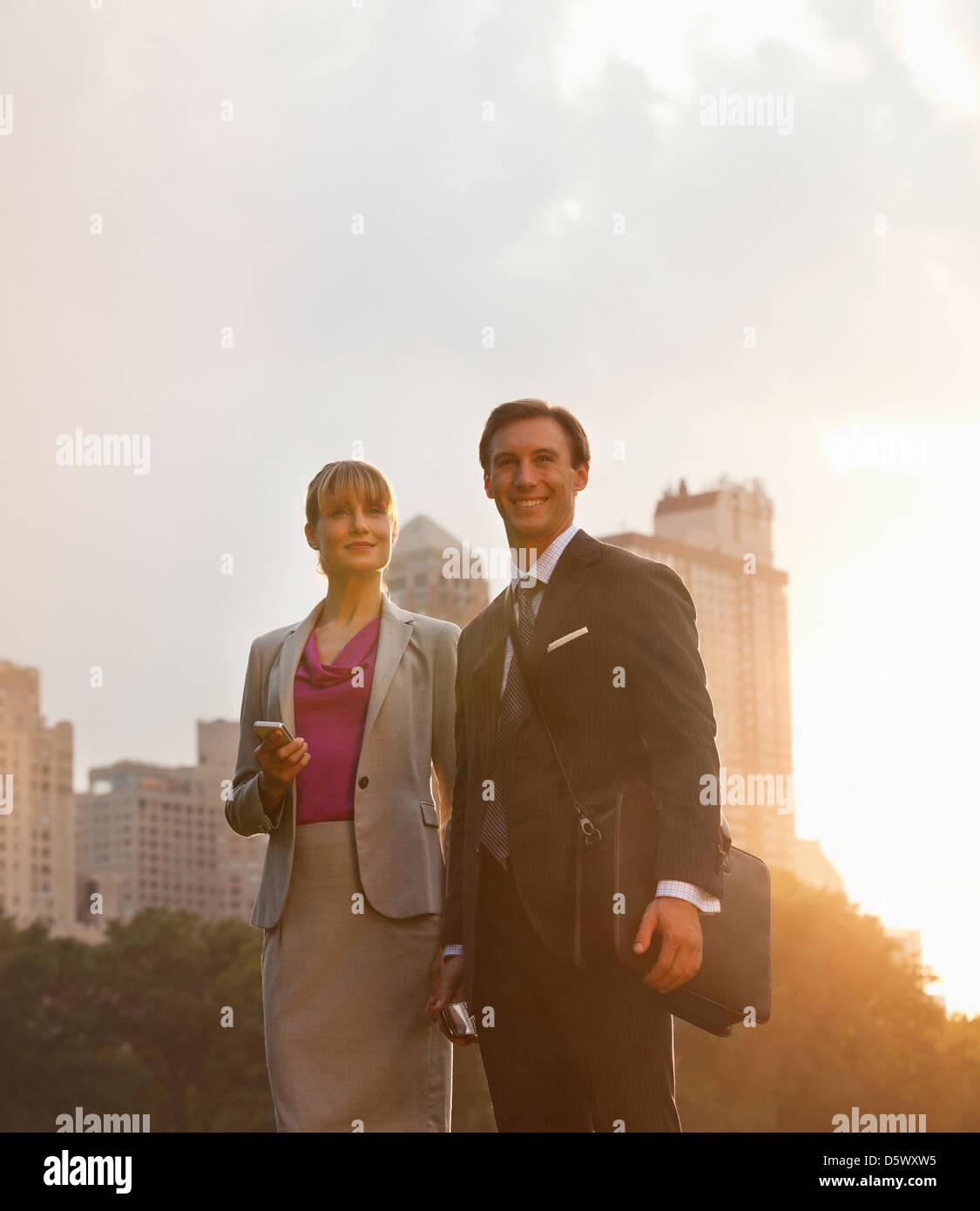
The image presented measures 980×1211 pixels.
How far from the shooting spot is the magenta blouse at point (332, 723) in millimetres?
5656

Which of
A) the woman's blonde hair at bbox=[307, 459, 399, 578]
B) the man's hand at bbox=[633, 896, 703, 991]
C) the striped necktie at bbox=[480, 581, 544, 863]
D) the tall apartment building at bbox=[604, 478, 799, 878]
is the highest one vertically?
the tall apartment building at bbox=[604, 478, 799, 878]

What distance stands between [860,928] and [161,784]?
8741 centimetres

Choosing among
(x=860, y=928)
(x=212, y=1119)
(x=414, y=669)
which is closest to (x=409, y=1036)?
(x=414, y=669)

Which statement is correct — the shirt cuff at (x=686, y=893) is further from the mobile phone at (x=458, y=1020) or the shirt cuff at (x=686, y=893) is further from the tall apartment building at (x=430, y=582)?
the tall apartment building at (x=430, y=582)

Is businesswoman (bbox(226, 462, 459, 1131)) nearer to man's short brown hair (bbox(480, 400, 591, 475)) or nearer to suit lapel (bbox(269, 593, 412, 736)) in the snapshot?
suit lapel (bbox(269, 593, 412, 736))

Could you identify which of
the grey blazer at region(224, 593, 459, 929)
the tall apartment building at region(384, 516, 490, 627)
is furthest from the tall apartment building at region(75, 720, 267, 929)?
the grey blazer at region(224, 593, 459, 929)

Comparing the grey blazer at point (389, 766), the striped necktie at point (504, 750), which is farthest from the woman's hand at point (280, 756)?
the striped necktie at point (504, 750)

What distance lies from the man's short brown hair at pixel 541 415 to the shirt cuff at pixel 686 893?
145 cm

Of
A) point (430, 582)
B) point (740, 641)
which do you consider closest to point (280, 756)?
point (430, 582)

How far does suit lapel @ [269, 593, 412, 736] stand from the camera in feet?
18.9

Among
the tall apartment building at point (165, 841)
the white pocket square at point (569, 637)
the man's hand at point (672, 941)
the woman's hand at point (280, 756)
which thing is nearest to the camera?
the man's hand at point (672, 941)

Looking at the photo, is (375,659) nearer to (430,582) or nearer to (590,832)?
(590,832)

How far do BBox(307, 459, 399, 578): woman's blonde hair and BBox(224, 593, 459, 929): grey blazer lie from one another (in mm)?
426

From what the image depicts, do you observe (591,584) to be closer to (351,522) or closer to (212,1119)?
(351,522)
